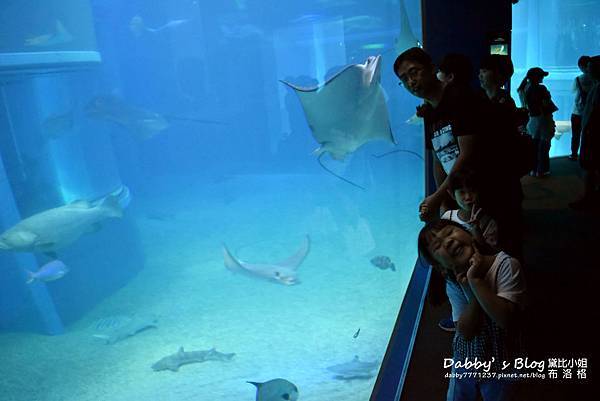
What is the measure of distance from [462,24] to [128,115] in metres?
6.91

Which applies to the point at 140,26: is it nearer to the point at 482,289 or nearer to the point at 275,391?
the point at 275,391

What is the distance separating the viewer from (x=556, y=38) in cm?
1828

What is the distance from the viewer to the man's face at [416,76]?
150 cm

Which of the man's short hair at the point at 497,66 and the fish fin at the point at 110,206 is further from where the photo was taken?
the fish fin at the point at 110,206

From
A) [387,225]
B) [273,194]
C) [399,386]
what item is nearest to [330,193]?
[273,194]

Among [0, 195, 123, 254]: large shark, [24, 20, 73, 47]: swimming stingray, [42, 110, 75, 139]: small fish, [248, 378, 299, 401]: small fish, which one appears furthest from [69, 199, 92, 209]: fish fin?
[248, 378, 299, 401]: small fish

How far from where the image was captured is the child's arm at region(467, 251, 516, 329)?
0.85m

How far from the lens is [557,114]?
16453mm

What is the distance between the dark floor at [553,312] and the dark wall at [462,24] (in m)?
1.83

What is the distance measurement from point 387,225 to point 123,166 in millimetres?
25761

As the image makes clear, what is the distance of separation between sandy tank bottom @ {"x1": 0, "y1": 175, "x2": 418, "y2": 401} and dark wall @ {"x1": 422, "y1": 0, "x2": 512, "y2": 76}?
2.23 m

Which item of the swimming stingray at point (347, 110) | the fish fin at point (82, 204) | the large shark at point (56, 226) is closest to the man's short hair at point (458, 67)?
the swimming stingray at point (347, 110)

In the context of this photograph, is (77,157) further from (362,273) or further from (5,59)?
(362,273)

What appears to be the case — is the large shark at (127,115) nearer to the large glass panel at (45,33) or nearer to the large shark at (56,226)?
the large glass panel at (45,33)
